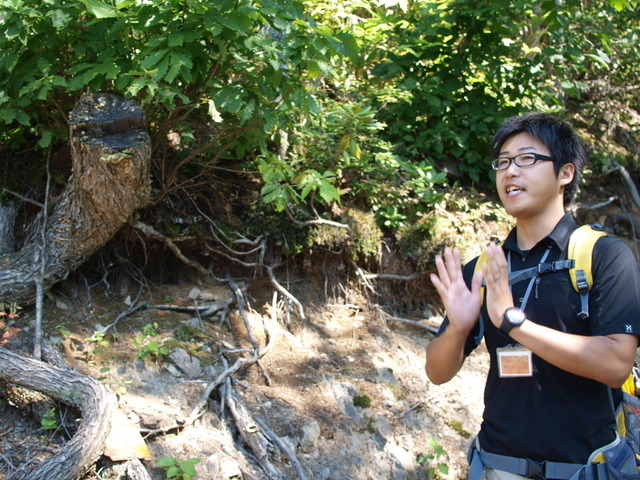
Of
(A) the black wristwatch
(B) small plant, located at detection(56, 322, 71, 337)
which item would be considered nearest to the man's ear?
(A) the black wristwatch

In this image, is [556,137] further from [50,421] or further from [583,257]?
[50,421]

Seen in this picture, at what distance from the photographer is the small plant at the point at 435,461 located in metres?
4.39

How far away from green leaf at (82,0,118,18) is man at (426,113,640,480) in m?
2.52

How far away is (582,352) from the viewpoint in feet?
6.22

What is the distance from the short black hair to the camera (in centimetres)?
229

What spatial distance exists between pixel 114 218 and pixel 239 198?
4.78 ft

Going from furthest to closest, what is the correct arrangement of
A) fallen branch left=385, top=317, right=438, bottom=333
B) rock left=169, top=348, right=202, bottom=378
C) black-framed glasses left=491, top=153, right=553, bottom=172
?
fallen branch left=385, top=317, right=438, bottom=333 → rock left=169, top=348, right=202, bottom=378 → black-framed glasses left=491, top=153, right=553, bottom=172

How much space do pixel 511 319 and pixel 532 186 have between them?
60 cm

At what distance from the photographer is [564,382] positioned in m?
2.07

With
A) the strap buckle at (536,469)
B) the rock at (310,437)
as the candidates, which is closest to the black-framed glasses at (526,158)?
the strap buckle at (536,469)

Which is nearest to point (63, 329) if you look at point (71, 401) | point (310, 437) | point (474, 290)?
point (71, 401)

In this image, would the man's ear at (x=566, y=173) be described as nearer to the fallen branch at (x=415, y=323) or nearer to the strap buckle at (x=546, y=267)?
the strap buckle at (x=546, y=267)

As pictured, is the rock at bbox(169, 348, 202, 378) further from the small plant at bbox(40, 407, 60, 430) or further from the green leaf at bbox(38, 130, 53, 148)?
the green leaf at bbox(38, 130, 53, 148)

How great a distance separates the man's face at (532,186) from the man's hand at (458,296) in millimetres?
335
